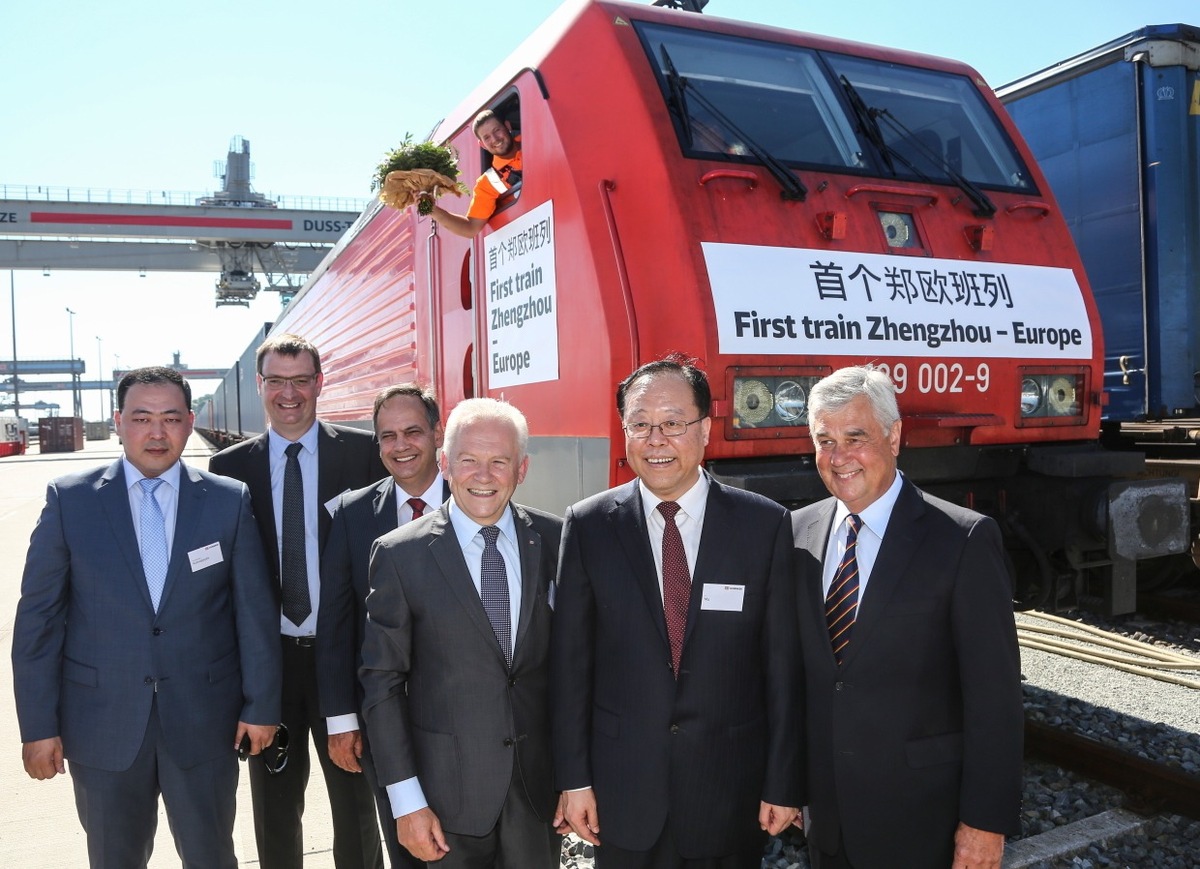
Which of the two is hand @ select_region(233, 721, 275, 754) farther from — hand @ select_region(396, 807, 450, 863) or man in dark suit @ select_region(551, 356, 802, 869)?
man in dark suit @ select_region(551, 356, 802, 869)

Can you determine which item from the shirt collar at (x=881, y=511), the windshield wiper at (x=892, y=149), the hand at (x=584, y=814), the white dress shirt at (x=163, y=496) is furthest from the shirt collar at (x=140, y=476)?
the windshield wiper at (x=892, y=149)

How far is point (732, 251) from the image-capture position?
11.1ft

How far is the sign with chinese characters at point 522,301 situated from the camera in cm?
368

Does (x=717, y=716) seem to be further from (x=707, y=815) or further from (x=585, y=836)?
(x=585, y=836)

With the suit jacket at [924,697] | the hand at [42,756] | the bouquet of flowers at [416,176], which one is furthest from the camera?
the bouquet of flowers at [416,176]

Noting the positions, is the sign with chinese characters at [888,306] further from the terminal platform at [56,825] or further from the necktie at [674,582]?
the terminal platform at [56,825]

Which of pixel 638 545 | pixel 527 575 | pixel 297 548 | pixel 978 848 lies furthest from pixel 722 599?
pixel 297 548

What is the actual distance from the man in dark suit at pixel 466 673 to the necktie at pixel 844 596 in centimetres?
68

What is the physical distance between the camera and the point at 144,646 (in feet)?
8.50

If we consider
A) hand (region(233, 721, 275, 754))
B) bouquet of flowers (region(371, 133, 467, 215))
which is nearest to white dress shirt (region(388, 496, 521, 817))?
hand (region(233, 721, 275, 754))

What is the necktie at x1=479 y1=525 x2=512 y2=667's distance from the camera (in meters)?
2.26

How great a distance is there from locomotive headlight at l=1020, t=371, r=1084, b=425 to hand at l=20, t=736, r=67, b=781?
11.8ft

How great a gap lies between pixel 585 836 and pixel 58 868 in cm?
230

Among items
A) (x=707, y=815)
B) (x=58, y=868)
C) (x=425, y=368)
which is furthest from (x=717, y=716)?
(x=425, y=368)
